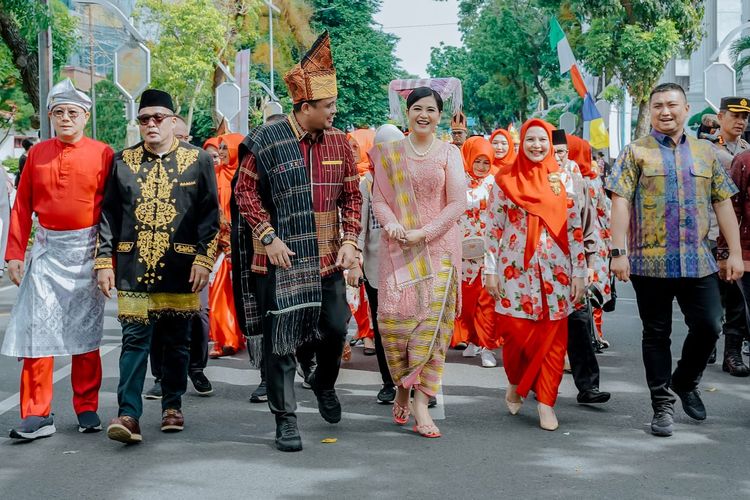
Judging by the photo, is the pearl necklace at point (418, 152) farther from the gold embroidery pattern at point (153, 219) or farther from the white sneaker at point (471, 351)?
the white sneaker at point (471, 351)

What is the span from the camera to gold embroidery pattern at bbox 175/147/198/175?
21.1ft

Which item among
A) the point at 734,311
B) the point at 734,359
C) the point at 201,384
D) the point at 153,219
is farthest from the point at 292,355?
the point at 734,311

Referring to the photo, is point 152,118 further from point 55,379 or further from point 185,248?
point 55,379

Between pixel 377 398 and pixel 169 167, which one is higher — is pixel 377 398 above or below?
below

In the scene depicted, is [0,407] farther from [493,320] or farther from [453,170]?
[493,320]

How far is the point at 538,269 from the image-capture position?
6820 millimetres

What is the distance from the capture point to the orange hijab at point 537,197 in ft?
22.2

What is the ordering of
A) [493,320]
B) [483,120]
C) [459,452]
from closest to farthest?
[459,452] → [493,320] → [483,120]

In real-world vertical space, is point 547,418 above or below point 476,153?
below

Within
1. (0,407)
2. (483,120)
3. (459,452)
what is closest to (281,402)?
(459,452)

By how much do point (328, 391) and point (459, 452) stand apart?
100cm

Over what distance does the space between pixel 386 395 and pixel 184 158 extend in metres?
2.19

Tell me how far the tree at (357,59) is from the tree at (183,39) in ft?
30.8

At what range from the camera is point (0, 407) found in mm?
7402
